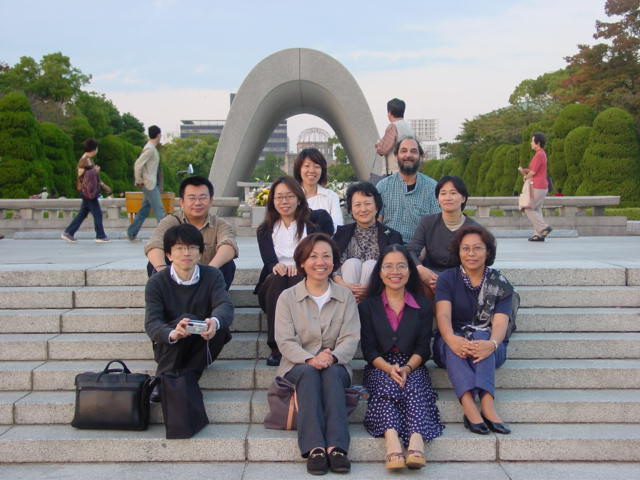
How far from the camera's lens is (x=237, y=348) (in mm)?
4020

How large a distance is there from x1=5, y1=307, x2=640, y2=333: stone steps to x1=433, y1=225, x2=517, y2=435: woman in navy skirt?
0.65 metres

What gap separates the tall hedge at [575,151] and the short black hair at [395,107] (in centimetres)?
1561

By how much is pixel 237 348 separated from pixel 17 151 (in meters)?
19.2

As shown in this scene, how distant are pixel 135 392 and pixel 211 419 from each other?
487mm

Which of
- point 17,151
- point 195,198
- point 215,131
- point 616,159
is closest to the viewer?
point 195,198

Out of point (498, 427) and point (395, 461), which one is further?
point (498, 427)

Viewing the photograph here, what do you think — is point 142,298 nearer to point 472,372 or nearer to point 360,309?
point 360,309

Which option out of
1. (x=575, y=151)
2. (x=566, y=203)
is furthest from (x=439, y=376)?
(x=575, y=151)

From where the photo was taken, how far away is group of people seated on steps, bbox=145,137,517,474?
3178 millimetres

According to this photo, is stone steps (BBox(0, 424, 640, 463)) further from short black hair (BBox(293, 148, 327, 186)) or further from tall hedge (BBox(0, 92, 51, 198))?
tall hedge (BBox(0, 92, 51, 198))

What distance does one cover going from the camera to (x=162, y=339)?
3.33 meters

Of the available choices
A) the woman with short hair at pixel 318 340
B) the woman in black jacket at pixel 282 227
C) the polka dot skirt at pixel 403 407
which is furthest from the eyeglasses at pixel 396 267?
the woman in black jacket at pixel 282 227

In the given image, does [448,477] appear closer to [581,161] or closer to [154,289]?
[154,289]

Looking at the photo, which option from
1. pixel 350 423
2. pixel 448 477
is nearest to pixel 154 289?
pixel 350 423
